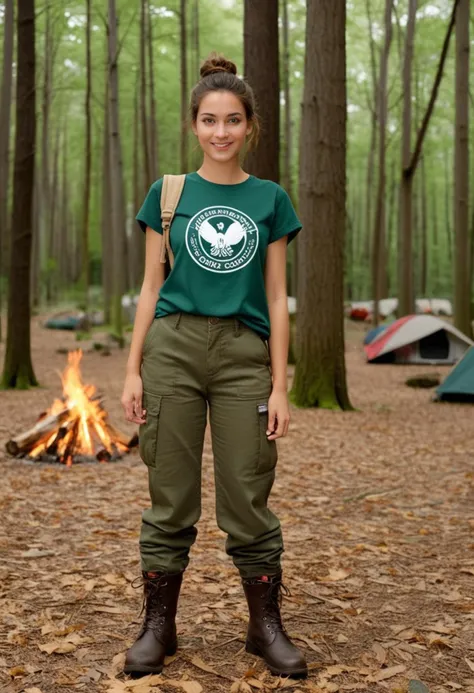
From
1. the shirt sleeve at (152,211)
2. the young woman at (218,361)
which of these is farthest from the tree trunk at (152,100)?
the shirt sleeve at (152,211)

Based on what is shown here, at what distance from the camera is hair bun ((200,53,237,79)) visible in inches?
108

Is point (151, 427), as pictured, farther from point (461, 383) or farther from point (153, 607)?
point (461, 383)

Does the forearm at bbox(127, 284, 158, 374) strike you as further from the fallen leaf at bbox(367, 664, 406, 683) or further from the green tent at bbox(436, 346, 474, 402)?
the green tent at bbox(436, 346, 474, 402)

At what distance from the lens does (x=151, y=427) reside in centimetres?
268

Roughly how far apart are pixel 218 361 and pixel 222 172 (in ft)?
2.18

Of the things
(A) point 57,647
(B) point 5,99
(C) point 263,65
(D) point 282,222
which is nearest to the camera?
(D) point 282,222

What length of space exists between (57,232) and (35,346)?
21.1 metres

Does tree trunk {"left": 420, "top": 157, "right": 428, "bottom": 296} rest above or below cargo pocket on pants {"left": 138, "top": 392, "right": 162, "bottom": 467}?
above

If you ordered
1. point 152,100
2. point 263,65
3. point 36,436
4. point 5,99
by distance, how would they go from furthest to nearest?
point 152,100 → point 5,99 → point 263,65 → point 36,436

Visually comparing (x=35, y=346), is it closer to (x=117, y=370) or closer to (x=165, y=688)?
(x=117, y=370)

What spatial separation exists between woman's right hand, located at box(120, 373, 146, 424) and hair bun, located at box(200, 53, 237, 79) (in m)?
1.10

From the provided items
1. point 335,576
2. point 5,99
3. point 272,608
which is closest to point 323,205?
point 335,576

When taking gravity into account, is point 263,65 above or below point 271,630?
above

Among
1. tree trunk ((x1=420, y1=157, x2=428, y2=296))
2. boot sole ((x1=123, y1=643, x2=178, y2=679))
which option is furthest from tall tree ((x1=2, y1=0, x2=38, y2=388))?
tree trunk ((x1=420, y1=157, x2=428, y2=296))
